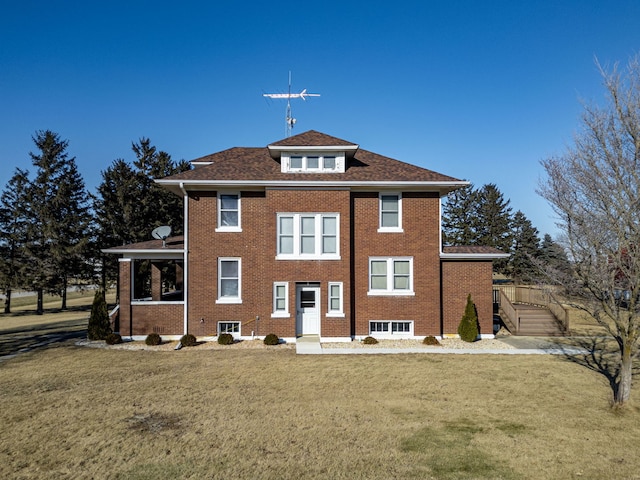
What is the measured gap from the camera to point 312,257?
56.8 ft

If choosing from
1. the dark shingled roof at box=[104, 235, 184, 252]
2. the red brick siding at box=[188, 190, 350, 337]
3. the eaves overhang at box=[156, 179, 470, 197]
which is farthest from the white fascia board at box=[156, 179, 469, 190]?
the dark shingled roof at box=[104, 235, 184, 252]

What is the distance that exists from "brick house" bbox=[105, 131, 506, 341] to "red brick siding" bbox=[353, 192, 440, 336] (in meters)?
0.04

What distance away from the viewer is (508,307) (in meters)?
20.2

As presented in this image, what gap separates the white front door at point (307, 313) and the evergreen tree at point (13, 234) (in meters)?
28.8

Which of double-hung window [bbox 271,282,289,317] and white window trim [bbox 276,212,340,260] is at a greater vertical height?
white window trim [bbox 276,212,340,260]

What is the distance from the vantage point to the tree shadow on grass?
1257cm

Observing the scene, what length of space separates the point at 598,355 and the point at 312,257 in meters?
11.6

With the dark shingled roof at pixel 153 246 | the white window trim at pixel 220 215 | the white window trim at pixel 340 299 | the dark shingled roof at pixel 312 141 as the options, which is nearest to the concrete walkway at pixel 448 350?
the white window trim at pixel 340 299

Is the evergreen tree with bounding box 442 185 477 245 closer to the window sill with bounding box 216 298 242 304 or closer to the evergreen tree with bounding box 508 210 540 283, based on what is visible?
the evergreen tree with bounding box 508 210 540 283

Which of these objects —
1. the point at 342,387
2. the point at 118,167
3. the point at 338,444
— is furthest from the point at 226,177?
the point at 118,167

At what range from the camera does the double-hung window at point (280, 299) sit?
17312 millimetres

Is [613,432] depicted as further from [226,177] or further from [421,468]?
[226,177]

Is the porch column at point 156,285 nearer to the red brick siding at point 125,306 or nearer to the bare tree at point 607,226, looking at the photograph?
the red brick siding at point 125,306

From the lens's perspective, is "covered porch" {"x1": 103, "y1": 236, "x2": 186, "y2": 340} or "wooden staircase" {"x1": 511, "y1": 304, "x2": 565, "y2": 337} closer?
"covered porch" {"x1": 103, "y1": 236, "x2": 186, "y2": 340}
